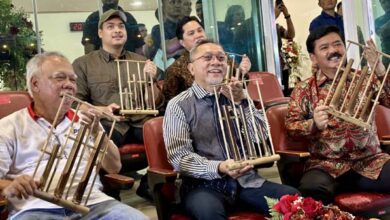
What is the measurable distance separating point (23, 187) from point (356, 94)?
1543 millimetres

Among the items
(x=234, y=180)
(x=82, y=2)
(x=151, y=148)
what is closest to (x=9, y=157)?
(x=151, y=148)

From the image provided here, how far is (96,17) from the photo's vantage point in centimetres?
582

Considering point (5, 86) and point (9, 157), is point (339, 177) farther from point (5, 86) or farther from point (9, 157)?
point (5, 86)

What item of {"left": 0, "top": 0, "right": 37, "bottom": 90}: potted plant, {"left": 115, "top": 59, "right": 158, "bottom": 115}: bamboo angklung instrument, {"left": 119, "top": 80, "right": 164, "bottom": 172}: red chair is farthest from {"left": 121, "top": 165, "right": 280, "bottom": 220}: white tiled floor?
{"left": 0, "top": 0, "right": 37, "bottom": 90}: potted plant

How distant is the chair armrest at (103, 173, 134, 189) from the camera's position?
6.79 feet

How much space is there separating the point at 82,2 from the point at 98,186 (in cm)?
439

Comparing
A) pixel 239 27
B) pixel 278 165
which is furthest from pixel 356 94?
pixel 239 27

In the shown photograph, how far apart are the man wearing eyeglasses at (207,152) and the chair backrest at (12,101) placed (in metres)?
0.92

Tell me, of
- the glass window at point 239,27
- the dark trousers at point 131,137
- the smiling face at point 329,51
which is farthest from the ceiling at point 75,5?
the smiling face at point 329,51

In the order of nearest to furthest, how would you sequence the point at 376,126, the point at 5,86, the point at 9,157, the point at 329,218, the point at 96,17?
the point at 329,218
the point at 9,157
the point at 376,126
the point at 5,86
the point at 96,17

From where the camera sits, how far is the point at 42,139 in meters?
2.09

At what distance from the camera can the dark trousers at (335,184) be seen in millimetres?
2330

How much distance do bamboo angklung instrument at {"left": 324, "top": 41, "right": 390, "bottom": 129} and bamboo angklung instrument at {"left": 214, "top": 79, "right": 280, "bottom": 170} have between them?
13.7 inches

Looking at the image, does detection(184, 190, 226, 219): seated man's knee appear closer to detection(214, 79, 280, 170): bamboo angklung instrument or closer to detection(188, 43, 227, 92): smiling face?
detection(214, 79, 280, 170): bamboo angklung instrument
